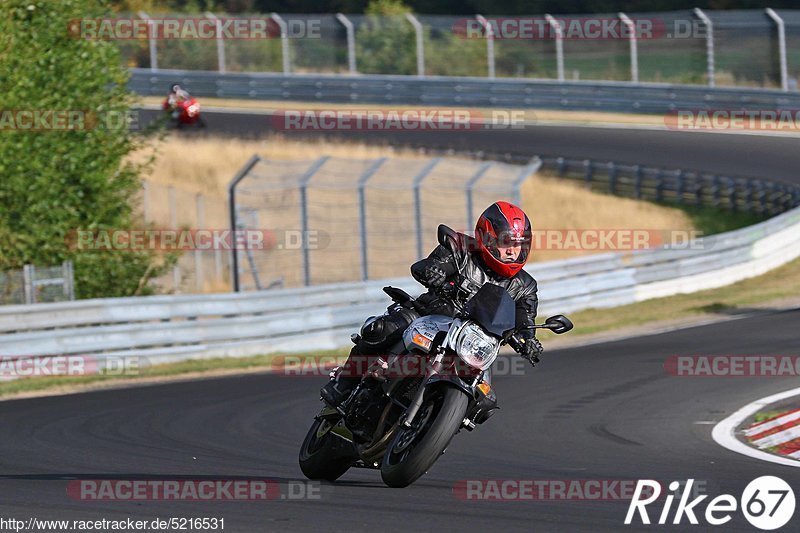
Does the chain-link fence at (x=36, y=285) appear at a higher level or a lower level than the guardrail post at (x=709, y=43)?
lower

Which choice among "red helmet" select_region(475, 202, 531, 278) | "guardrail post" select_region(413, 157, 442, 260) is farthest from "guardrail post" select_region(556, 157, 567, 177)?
"red helmet" select_region(475, 202, 531, 278)

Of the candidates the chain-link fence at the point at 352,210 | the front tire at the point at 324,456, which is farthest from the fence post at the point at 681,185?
the front tire at the point at 324,456

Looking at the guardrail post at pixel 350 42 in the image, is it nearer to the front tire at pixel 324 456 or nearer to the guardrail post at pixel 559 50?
the guardrail post at pixel 559 50

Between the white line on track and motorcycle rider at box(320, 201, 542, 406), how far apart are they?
90.3 inches

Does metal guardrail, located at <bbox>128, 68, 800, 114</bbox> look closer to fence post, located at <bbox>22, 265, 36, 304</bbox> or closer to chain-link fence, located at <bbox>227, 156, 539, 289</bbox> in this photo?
chain-link fence, located at <bbox>227, 156, 539, 289</bbox>

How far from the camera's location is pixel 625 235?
2891 cm

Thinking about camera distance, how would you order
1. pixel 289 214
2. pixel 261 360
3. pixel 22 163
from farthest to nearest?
pixel 289 214, pixel 22 163, pixel 261 360

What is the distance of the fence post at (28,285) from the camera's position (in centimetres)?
1780

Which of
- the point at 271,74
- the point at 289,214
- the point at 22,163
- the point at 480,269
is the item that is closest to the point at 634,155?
the point at 289,214

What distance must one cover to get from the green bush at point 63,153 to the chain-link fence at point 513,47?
50.4 feet

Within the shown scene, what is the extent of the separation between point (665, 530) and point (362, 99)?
1409 inches

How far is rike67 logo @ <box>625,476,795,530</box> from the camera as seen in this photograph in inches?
266

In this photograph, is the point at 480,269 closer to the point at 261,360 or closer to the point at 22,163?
the point at 261,360

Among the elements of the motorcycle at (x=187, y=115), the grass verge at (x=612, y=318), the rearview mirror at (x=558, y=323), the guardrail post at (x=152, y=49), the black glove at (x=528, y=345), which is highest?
the guardrail post at (x=152, y=49)
